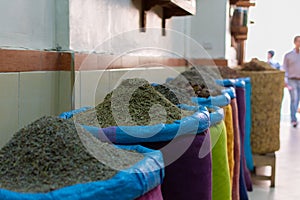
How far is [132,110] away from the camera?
1.09m

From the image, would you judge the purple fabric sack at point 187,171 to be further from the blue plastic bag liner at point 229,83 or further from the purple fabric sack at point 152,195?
the blue plastic bag liner at point 229,83

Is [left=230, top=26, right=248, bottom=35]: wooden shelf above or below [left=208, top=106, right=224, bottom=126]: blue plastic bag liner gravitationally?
above

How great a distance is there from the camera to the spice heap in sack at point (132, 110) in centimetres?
104

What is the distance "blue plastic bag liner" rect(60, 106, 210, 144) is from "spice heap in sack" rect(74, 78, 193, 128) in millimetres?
34

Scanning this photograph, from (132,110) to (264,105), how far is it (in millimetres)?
2176

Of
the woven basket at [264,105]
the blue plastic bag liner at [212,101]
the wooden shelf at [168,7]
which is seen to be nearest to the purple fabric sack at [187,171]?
the blue plastic bag liner at [212,101]

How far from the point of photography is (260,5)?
22.9 ft

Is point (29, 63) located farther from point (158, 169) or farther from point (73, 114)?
point (158, 169)

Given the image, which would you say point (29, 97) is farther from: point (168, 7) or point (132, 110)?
point (168, 7)

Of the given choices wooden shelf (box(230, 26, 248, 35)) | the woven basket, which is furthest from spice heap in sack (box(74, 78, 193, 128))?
wooden shelf (box(230, 26, 248, 35))

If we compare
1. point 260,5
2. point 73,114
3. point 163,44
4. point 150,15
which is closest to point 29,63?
point 73,114

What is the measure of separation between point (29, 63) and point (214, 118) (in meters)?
0.61

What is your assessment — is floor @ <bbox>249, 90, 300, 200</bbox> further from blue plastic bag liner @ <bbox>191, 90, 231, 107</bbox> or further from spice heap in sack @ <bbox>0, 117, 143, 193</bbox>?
spice heap in sack @ <bbox>0, 117, 143, 193</bbox>

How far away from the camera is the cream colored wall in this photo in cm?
106
